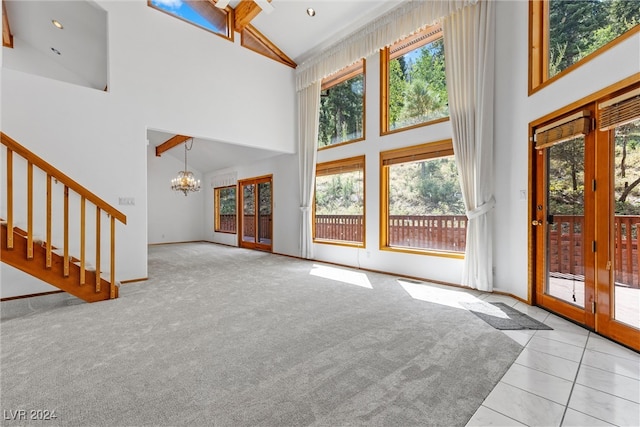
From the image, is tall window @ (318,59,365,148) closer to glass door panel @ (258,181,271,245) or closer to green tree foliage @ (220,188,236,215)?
glass door panel @ (258,181,271,245)

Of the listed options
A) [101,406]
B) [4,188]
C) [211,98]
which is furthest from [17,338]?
[211,98]

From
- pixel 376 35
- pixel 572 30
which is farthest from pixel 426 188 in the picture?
pixel 376 35

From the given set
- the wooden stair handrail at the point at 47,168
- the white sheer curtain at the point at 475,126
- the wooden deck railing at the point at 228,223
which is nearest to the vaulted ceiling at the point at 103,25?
the white sheer curtain at the point at 475,126

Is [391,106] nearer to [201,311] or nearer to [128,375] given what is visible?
[201,311]

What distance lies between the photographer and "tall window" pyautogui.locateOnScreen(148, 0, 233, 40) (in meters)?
4.78

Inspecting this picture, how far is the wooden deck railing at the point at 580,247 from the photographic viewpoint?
2256 mm

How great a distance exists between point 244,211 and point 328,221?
3.62m

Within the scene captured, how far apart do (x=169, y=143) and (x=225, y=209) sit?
270cm

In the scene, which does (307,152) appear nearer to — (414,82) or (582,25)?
(414,82)

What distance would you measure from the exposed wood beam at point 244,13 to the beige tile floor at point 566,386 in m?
6.31

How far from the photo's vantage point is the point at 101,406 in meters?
1.53

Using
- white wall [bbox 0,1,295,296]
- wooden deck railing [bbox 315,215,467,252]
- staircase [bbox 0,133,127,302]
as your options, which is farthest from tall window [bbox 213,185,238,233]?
staircase [bbox 0,133,127,302]

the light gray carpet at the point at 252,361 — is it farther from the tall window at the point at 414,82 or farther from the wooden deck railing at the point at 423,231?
the tall window at the point at 414,82

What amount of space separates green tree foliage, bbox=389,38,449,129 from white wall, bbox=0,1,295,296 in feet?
9.69
